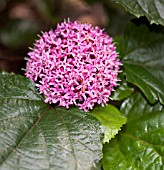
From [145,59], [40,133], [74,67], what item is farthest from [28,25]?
[40,133]

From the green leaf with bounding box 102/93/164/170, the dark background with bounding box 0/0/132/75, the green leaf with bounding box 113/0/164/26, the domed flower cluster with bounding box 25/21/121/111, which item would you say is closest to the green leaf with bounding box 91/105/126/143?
the domed flower cluster with bounding box 25/21/121/111

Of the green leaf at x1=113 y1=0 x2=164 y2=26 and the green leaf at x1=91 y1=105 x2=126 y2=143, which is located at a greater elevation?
the green leaf at x1=113 y1=0 x2=164 y2=26

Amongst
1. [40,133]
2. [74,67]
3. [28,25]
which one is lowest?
[40,133]

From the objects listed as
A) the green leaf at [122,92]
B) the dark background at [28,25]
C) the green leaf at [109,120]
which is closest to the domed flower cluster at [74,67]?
the green leaf at [109,120]

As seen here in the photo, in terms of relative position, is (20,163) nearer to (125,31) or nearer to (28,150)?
(28,150)

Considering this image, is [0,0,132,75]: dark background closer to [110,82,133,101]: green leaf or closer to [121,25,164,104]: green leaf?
[121,25,164,104]: green leaf

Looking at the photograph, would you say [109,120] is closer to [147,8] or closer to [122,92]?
[122,92]
